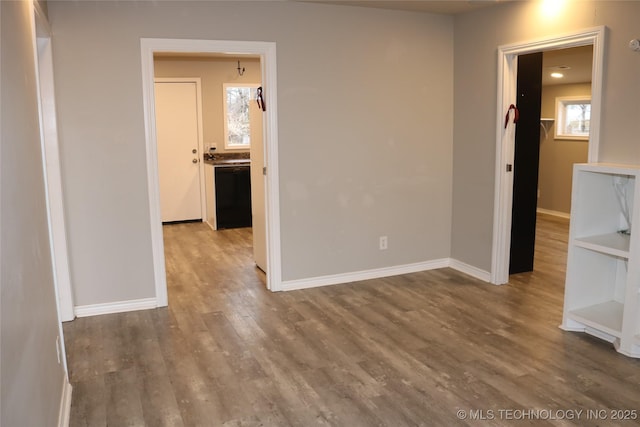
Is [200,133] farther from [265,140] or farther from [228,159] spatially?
[265,140]

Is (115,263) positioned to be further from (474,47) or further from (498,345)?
(474,47)

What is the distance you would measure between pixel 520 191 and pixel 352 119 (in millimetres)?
1659

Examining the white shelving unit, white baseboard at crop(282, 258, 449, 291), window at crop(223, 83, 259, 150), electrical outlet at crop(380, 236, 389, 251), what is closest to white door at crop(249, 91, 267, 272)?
white baseboard at crop(282, 258, 449, 291)

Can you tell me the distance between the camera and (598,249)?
3.35 meters

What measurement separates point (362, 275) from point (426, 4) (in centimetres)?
238

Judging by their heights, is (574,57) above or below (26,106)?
above

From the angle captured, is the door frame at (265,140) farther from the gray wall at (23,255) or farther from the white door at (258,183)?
the gray wall at (23,255)

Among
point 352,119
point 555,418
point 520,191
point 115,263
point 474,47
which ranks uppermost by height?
point 474,47

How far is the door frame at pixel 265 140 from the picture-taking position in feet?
12.8

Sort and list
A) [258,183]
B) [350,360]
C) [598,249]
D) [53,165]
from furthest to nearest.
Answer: [258,183]
[53,165]
[598,249]
[350,360]

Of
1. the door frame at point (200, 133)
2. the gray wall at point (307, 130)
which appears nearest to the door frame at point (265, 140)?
the gray wall at point (307, 130)

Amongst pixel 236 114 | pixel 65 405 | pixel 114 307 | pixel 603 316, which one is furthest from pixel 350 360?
pixel 236 114

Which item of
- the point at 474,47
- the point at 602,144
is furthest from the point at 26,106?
the point at 474,47

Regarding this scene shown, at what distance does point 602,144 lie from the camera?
11.5 ft
